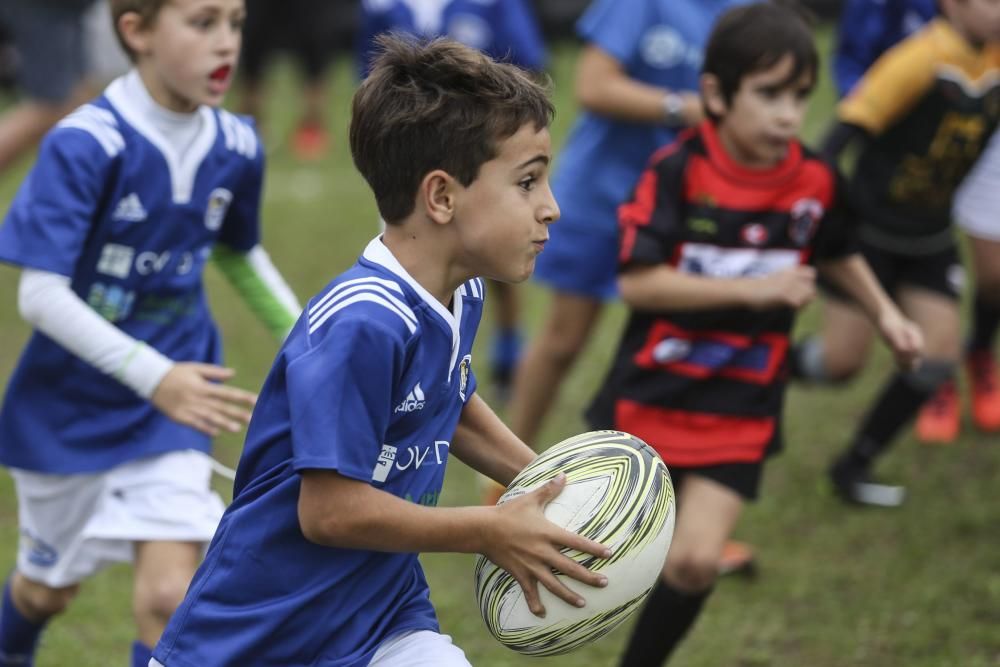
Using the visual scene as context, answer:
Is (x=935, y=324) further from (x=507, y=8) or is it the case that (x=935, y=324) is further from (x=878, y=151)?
(x=507, y=8)

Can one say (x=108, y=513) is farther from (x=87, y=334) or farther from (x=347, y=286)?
(x=347, y=286)

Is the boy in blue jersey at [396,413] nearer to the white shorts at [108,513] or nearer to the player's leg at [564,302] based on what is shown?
the white shorts at [108,513]

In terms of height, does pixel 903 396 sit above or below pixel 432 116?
below

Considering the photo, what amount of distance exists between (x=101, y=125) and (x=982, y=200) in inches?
136

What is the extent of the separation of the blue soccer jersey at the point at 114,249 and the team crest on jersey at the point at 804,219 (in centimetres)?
146

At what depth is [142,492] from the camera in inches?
134

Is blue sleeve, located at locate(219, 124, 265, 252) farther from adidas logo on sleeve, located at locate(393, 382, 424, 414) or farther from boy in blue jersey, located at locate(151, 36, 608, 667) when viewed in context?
adidas logo on sleeve, located at locate(393, 382, 424, 414)

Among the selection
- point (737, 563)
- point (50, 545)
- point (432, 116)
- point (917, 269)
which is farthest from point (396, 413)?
point (917, 269)

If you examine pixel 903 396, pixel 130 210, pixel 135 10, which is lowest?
pixel 903 396

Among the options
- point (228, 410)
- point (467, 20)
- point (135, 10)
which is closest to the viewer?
point (228, 410)

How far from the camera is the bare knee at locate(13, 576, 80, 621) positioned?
3561mm

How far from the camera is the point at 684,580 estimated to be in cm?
359

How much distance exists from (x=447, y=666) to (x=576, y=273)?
99.6 inches

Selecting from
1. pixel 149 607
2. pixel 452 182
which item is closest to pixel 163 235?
pixel 149 607
